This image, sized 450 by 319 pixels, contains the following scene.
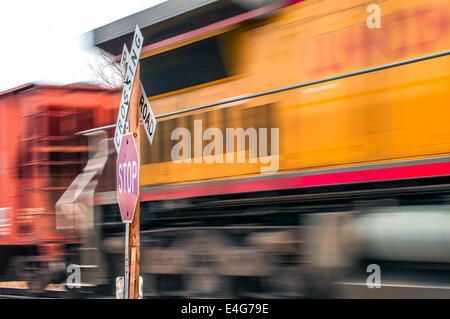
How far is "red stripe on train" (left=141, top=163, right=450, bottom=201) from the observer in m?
5.77

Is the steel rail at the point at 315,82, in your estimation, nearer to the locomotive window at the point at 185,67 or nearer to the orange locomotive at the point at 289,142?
the orange locomotive at the point at 289,142

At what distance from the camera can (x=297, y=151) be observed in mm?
6922

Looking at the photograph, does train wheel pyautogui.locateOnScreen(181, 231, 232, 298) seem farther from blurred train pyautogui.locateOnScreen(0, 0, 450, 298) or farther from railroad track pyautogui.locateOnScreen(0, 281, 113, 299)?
railroad track pyautogui.locateOnScreen(0, 281, 113, 299)

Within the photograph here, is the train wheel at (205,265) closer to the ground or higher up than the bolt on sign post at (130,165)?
closer to the ground

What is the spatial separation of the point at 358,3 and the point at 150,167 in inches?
144

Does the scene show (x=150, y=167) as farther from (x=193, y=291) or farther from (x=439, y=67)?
(x=439, y=67)

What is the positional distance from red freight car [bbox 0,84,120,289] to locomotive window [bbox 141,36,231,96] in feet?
4.58

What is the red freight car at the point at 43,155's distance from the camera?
10383 millimetres

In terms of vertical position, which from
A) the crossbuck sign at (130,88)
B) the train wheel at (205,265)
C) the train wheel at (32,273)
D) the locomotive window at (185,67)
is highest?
the locomotive window at (185,67)

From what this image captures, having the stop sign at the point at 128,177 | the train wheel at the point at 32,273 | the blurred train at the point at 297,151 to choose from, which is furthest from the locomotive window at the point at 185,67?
the train wheel at the point at 32,273

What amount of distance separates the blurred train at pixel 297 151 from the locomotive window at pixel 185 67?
19mm

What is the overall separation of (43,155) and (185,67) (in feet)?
11.4

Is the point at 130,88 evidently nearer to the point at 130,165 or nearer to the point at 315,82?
the point at 130,165

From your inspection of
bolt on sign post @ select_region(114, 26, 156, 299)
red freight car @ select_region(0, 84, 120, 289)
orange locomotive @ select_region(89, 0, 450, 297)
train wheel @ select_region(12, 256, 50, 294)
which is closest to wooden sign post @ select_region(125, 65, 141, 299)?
bolt on sign post @ select_region(114, 26, 156, 299)
